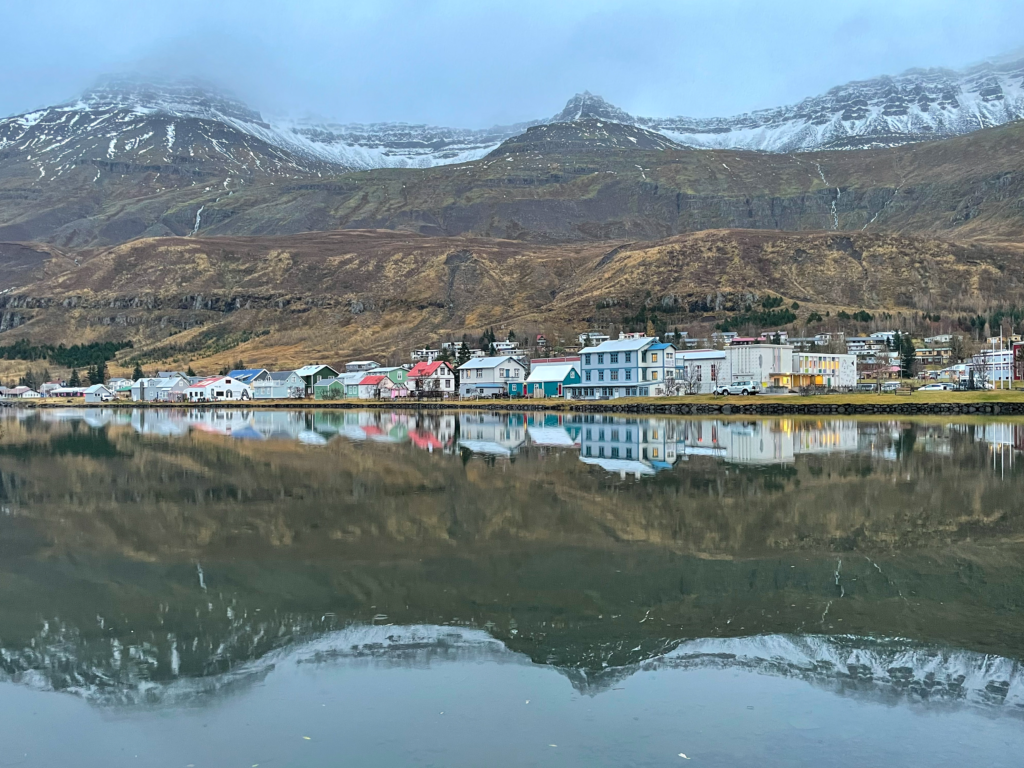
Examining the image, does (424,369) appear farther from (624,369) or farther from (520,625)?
(520,625)

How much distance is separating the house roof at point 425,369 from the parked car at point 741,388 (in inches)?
1337

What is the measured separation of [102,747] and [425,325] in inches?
6254

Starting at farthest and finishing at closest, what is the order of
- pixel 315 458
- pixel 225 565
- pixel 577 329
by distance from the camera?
pixel 577 329, pixel 315 458, pixel 225 565

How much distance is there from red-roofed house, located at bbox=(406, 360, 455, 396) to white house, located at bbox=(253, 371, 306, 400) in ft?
57.4

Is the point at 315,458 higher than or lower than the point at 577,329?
lower

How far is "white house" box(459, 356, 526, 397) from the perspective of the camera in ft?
287

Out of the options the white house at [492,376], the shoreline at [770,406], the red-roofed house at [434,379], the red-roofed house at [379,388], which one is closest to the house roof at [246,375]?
the red-roofed house at [379,388]

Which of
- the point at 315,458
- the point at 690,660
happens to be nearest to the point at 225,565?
the point at 690,660

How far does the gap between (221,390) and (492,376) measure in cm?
3815

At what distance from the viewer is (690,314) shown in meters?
142

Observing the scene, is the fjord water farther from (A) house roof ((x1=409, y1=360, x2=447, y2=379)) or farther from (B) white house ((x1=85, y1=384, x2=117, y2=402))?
(B) white house ((x1=85, y1=384, x2=117, y2=402))

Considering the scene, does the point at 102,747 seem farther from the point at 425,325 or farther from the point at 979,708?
the point at 425,325

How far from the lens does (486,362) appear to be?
89625mm

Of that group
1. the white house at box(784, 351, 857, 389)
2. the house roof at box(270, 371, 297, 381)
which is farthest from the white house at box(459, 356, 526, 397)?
the house roof at box(270, 371, 297, 381)
